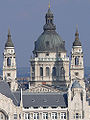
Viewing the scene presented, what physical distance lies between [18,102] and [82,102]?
11.3 m

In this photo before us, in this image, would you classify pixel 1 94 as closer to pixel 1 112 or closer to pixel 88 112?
pixel 1 112

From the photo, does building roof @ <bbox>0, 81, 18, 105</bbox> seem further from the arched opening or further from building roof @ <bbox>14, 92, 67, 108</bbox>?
the arched opening

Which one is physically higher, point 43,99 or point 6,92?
point 6,92

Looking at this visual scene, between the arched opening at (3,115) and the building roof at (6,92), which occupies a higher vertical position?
the building roof at (6,92)

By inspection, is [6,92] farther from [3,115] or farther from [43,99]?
[43,99]

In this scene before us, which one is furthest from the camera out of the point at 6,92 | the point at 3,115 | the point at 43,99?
the point at 6,92

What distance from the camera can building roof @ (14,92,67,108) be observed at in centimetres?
19400

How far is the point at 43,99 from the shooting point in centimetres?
19550

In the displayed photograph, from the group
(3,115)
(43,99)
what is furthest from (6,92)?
(43,99)

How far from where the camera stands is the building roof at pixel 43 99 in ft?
636

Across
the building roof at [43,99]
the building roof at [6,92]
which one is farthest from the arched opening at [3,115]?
the building roof at [43,99]

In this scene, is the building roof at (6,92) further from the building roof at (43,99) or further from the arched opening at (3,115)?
the arched opening at (3,115)

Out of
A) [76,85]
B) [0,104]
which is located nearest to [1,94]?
[0,104]

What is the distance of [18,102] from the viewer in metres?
194
